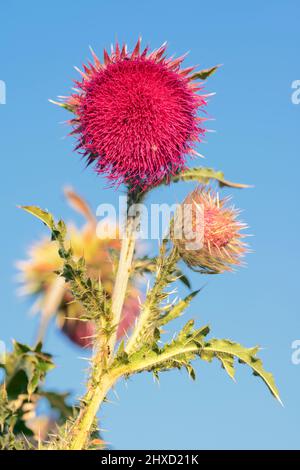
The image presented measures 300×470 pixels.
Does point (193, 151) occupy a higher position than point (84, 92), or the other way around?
point (84, 92)


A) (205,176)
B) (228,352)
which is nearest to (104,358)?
(228,352)

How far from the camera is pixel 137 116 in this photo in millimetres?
7738

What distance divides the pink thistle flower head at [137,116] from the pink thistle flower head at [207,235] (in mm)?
454

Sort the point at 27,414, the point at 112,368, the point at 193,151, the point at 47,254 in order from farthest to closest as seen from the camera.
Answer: the point at 47,254, the point at 27,414, the point at 193,151, the point at 112,368

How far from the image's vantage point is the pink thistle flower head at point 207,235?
7969 millimetres

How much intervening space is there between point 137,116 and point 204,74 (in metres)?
0.93

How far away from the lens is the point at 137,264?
806 cm

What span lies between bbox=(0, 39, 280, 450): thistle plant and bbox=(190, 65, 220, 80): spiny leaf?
0.01 m

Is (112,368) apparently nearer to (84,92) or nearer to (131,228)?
(131,228)

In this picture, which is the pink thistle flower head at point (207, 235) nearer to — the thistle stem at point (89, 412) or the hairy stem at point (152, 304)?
the hairy stem at point (152, 304)

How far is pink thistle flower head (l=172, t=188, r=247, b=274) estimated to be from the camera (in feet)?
26.1

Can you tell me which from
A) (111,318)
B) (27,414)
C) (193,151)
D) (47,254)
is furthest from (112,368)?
(47,254)

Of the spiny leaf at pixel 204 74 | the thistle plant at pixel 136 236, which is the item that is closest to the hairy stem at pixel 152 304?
the thistle plant at pixel 136 236
